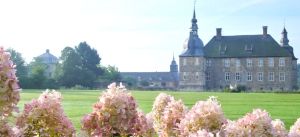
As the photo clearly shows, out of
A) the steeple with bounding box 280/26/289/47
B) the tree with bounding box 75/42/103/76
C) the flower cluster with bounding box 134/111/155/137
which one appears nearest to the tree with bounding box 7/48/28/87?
the tree with bounding box 75/42/103/76

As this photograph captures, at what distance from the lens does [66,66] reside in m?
88.6

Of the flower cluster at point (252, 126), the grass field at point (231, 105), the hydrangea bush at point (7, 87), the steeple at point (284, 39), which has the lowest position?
the grass field at point (231, 105)

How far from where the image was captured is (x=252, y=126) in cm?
372

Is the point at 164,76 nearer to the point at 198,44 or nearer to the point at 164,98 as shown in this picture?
the point at 198,44

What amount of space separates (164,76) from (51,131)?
129534mm

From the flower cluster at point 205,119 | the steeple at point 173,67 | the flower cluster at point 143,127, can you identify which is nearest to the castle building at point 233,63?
the steeple at point 173,67

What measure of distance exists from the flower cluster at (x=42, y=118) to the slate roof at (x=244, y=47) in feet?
280

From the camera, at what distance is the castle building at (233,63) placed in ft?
289

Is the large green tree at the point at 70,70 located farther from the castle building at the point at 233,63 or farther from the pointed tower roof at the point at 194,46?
the pointed tower roof at the point at 194,46

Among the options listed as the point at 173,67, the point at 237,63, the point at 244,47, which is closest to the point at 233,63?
the point at 237,63

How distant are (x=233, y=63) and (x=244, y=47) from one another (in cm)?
314

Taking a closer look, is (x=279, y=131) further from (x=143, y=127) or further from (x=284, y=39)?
(x=284, y=39)

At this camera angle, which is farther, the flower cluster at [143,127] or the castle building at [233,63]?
the castle building at [233,63]

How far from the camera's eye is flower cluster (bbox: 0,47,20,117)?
11.8 feet
